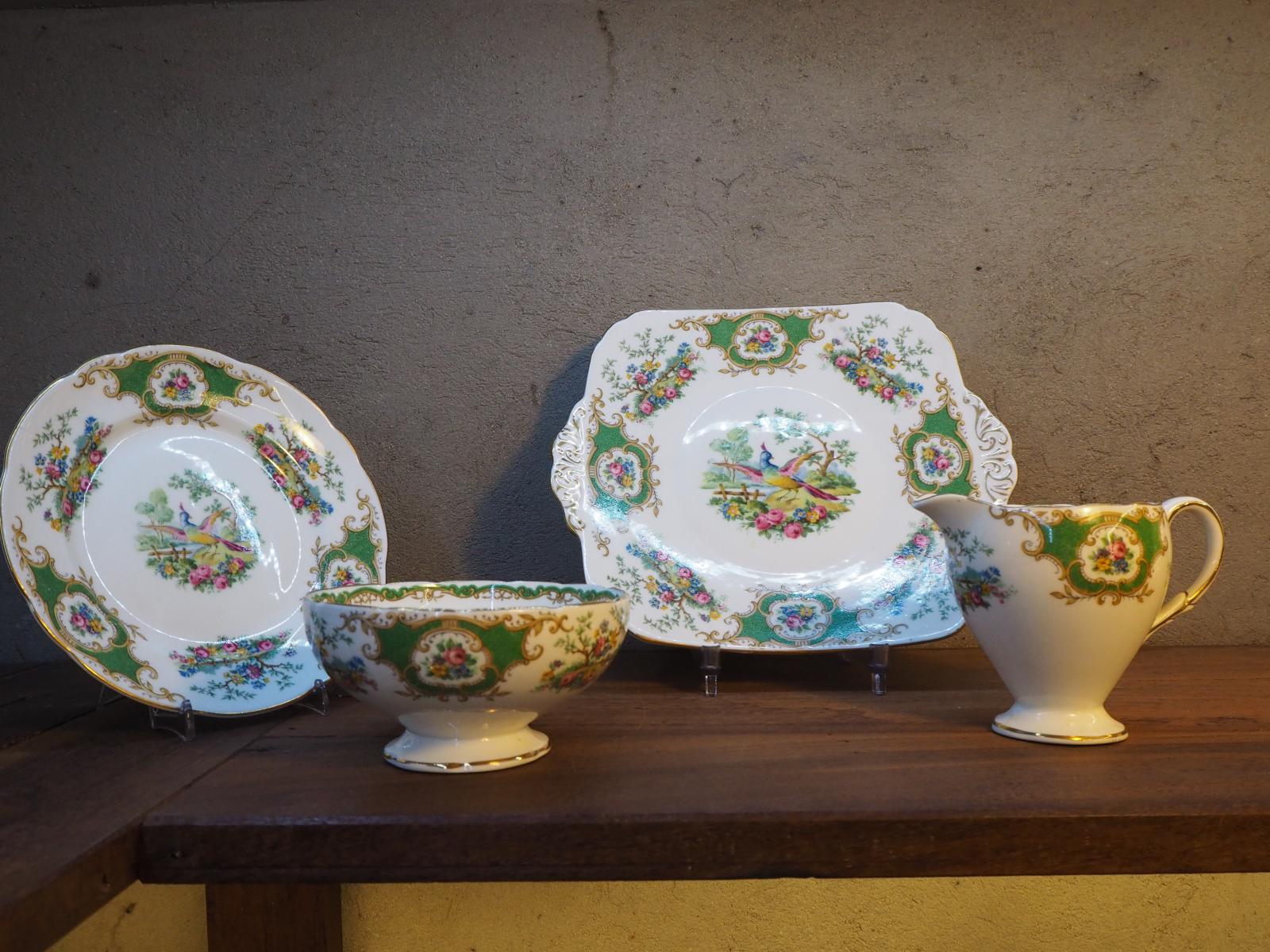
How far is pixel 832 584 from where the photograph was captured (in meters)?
0.88

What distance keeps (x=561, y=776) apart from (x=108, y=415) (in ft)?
1.57

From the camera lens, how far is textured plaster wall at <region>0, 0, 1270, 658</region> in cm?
105

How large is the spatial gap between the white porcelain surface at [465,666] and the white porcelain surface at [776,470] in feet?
0.63

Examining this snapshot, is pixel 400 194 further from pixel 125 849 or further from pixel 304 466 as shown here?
pixel 125 849

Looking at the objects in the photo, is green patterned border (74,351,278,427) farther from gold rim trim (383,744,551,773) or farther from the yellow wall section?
the yellow wall section

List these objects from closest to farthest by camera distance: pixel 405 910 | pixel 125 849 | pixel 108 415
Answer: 1. pixel 125 849
2. pixel 108 415
3. pixel 405 910

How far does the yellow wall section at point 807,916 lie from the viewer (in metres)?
1.03

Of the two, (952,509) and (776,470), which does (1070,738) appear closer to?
(952,509)

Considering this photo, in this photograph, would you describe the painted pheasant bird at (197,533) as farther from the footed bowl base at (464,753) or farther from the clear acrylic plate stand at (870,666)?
the clear acrylic plate stand at (870,666)

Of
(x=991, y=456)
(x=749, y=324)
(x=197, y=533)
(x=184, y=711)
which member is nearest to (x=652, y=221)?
(x=749, y=324)

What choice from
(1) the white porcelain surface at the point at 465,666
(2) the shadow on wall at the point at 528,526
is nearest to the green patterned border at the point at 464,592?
(1) the white porcelain surface at the point at 465,666

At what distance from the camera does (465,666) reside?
597 millimetres

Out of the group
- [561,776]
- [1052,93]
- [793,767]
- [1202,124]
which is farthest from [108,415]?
[1202,124]

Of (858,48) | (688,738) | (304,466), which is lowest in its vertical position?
(688,738)
